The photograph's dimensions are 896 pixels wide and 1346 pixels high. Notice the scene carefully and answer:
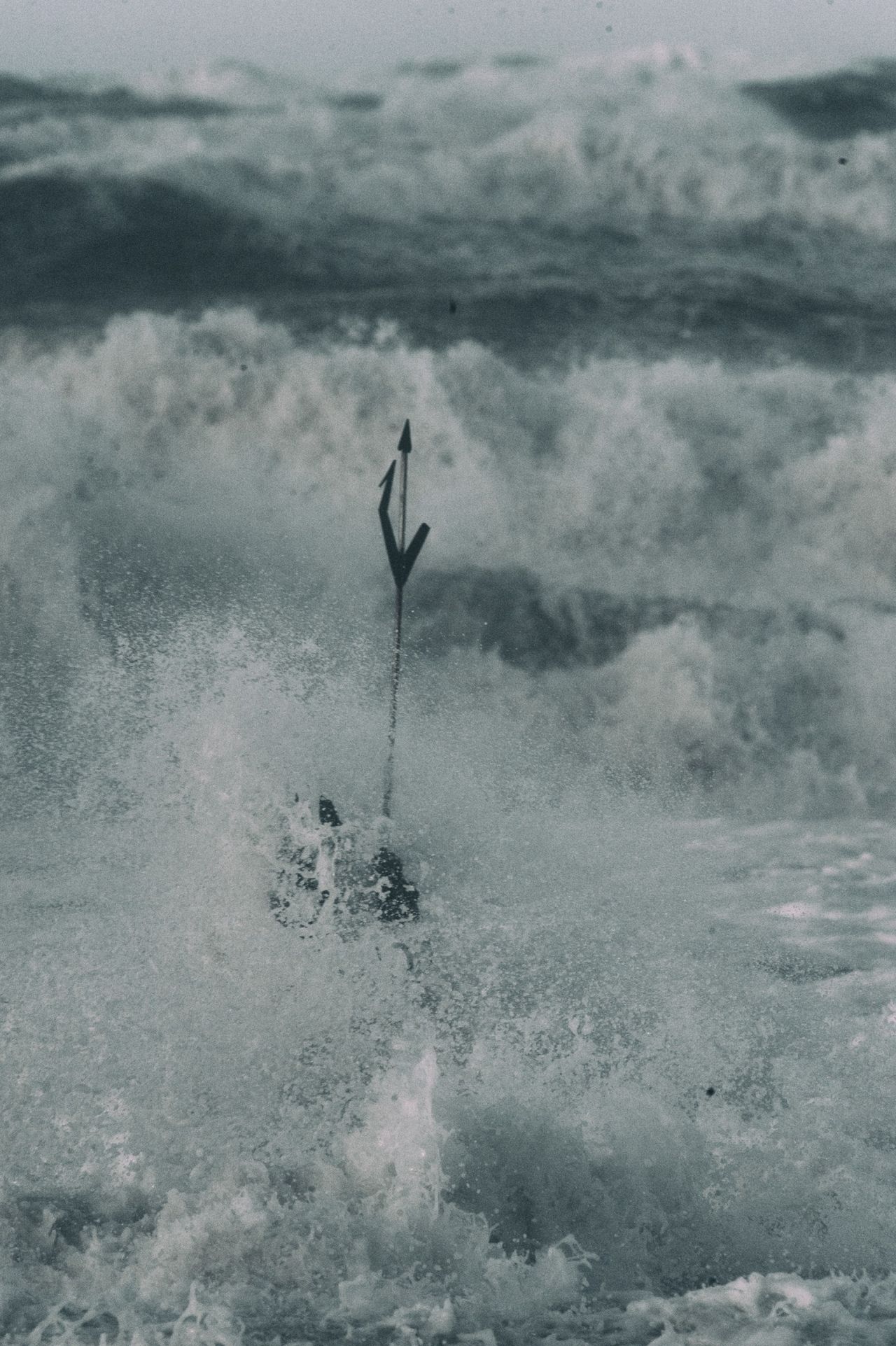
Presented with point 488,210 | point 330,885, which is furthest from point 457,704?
point 488,210

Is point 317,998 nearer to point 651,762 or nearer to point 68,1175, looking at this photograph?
point 68,1175

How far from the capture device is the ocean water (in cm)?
1282

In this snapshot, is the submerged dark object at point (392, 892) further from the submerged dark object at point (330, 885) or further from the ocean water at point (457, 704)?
the ocean water at point (457, 704)

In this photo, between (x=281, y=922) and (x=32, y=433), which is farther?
(x=32, y=433)

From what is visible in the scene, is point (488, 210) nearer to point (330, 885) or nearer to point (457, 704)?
point (457, 704)

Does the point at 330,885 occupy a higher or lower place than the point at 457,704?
lower

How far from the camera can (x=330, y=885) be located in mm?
16203

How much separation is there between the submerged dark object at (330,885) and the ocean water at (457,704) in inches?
9.1

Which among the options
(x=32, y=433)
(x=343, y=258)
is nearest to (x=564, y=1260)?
(x=32, y=433)

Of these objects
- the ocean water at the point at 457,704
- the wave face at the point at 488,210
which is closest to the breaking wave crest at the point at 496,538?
the ocean water at the point at 457,704

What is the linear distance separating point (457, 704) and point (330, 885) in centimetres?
513

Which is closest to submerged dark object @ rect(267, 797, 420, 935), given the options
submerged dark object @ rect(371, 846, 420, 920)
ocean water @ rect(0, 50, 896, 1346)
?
submerged dark object @ rect(371, 846, 420, 920)

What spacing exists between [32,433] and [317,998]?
12.3 metres

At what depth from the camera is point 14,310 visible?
24.4 meters
